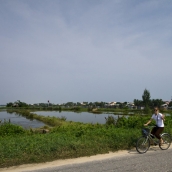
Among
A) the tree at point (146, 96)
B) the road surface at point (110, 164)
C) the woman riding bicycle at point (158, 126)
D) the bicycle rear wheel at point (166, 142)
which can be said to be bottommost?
the road surface at point (110, 164)

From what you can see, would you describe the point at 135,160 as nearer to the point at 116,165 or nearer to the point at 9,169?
the point at 116,165

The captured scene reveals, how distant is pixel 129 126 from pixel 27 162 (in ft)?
25.8

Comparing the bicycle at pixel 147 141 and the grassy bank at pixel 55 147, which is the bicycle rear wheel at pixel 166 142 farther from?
the grassy bank at pixel 55 147

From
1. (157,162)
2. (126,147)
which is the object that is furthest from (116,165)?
(126,147)

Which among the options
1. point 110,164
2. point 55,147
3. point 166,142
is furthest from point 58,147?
point 166,142

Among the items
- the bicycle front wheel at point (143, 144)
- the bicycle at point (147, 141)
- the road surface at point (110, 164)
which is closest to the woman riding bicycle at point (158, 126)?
the bicycle at point (147, 141)

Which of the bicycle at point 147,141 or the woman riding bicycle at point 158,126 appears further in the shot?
the woman riding bicycle at point 158,126

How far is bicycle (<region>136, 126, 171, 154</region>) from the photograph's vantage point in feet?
27.1

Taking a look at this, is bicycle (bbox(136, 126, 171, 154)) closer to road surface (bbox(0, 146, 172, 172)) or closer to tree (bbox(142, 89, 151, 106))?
road surface (bbox(0, 146, 172, 172))

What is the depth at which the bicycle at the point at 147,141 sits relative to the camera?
27.1 ft

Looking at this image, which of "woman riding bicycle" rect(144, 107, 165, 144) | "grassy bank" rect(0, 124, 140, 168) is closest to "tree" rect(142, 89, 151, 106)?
"woman riding bicycle" rect(144, 107, 165, 144)

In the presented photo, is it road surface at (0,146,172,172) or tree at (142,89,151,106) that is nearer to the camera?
road surface at (0,146,172,172)

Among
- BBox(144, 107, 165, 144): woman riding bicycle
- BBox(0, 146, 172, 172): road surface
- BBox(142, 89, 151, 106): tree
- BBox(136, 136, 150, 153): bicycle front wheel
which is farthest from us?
BBox(142, 89, 151, 106): tree

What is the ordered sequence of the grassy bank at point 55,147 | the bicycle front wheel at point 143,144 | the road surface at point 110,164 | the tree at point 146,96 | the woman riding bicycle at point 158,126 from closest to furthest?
1. the road surface at point 110,164
2. the grassy bank at point 55,147
3. the bicycle front wheel at point 143,144
4. the woman riding bicycle at point 158,126
5. the tree at point 146,96
